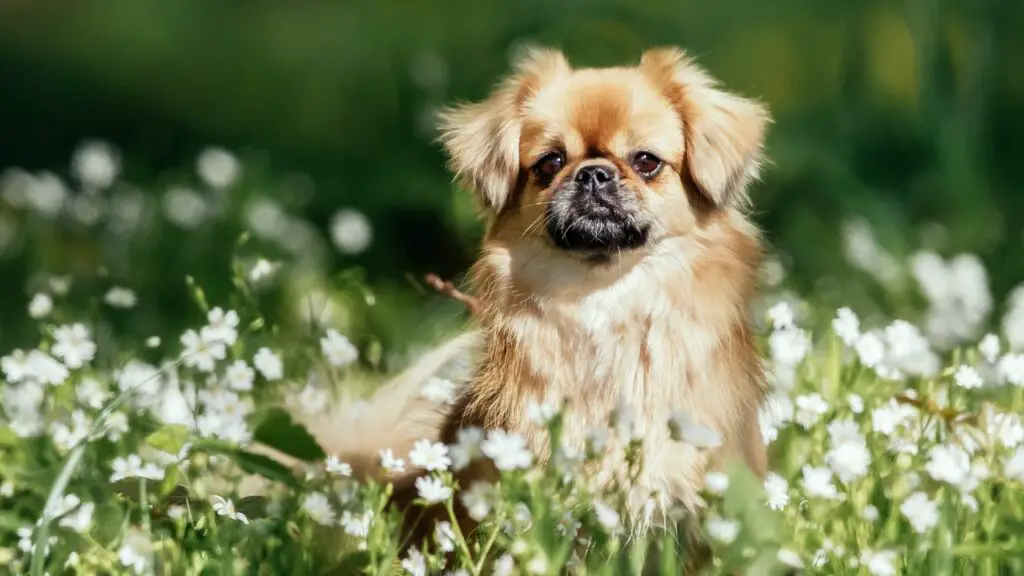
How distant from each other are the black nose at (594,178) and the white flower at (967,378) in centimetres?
82

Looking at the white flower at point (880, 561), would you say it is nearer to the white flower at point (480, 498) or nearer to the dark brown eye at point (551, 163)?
the white flower at point (480, 498)

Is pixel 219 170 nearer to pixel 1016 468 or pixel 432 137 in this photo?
pixel 432 137

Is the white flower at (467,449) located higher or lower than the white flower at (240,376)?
higher

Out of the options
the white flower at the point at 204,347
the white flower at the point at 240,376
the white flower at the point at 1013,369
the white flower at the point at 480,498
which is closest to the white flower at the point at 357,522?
the white flower at the point at 480,498

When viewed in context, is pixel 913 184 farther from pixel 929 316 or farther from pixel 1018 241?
pixel 929 316

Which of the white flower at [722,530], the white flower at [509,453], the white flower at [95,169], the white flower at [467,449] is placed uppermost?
the white flower at [509,453]

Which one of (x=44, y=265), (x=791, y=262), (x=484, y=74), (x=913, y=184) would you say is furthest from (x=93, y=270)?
(x=913, y=184)

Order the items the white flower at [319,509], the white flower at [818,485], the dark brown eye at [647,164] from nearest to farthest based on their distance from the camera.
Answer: the white flower at [818,485]
the white flower at [319,509]
the dark brown eye at [647,164]

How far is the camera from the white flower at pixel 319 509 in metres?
2.40

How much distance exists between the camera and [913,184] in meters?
5.24

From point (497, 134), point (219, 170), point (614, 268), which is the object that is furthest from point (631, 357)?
point (219, 170)

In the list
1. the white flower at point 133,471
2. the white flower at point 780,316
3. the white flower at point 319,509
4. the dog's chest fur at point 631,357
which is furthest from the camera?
the white flower at point 780,316

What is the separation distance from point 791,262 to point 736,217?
5.31 feet

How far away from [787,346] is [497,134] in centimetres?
78
